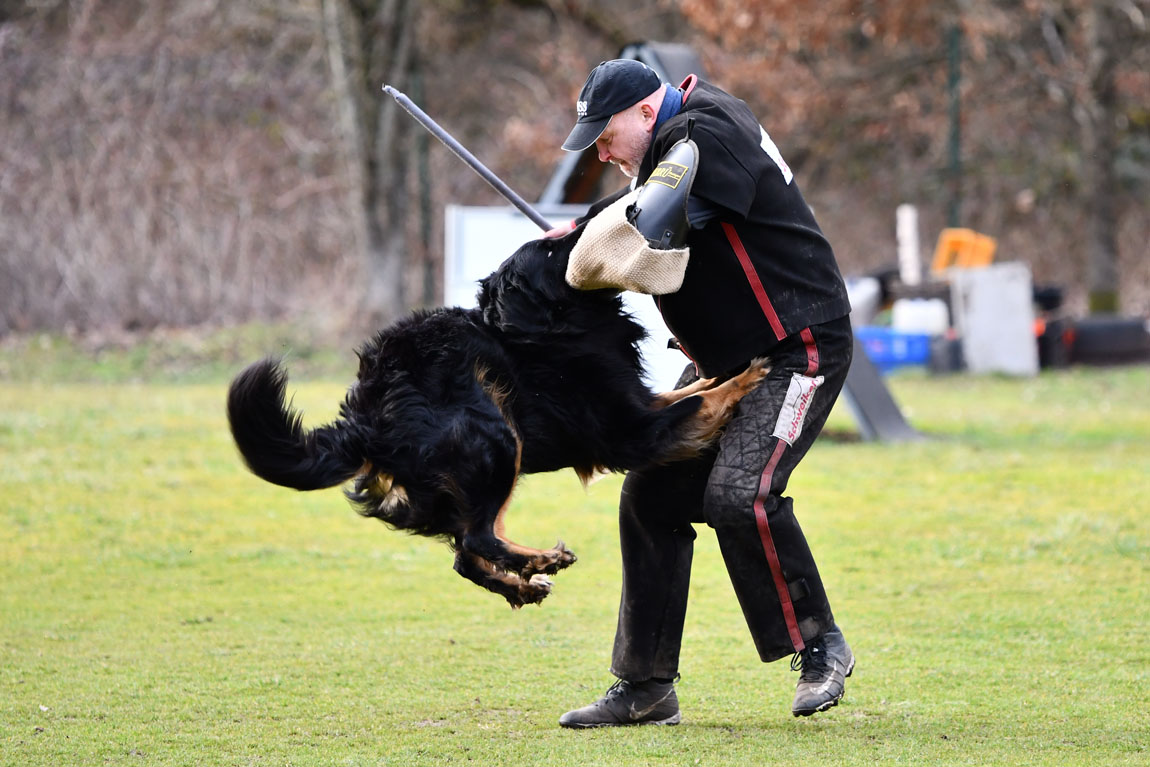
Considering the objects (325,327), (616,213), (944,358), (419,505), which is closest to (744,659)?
(419,505)

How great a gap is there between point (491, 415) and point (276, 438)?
592mm

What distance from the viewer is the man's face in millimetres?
3639

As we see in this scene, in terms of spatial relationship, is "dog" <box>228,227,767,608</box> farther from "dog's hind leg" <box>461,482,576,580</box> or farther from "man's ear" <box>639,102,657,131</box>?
"man's ear" <box>639,102,657,131</box>

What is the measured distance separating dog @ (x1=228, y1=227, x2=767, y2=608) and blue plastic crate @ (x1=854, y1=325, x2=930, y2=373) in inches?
427

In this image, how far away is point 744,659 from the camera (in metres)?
4.60

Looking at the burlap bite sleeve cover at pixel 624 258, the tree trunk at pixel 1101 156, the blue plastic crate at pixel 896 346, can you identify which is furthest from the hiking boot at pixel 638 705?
the tree trunk at pixel 1101 156

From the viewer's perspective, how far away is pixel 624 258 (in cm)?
346

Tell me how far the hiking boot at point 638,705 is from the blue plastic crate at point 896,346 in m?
10.9

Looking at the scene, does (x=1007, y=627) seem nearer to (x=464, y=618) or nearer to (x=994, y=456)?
(x=464, y=618)

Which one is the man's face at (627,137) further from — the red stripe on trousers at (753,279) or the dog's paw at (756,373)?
the dog's paw at (756,373)

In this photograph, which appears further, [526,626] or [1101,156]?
[1101,156]

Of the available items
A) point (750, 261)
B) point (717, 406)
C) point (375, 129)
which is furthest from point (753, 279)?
point (375, 129)

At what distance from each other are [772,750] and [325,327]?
1280cm

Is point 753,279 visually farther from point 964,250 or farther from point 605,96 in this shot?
point 964,250
